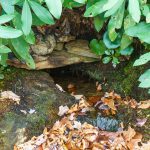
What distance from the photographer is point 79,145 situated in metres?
2.69

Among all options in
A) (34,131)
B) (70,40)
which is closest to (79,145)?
(34,131)

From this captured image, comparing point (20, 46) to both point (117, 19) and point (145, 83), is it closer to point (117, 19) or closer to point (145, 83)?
point (117, 19)

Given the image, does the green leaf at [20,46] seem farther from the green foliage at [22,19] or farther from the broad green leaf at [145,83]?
the broad green leaf at [145,83]

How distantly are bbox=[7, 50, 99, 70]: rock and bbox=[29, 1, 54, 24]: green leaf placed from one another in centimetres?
107

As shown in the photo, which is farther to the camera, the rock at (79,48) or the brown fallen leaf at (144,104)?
the rock at (79,48)

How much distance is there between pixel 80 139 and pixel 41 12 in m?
1.07

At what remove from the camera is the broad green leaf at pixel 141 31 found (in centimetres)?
236

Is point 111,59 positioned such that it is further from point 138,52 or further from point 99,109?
point 99,109

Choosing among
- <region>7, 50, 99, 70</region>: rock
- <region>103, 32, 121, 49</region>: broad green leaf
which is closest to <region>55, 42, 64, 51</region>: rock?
<region>7, 50, 99, 70</region>: rock

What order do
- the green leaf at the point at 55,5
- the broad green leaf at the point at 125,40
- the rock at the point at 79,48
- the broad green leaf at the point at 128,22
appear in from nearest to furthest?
the green leaf at the point at 55,5 < the broad green leaf at the point at 128,22 < the broad green leaf at the point at 125,40 < the rock at the point at 79,48

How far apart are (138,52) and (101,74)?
20.2 inches

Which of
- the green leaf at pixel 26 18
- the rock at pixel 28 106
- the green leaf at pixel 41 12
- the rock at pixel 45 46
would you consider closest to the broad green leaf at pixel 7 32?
the green leaf at pixel 26 18

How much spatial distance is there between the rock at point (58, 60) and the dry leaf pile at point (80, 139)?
689mm

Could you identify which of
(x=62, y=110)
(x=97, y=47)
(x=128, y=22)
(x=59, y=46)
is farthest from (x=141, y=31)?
(x=59, y=46)
